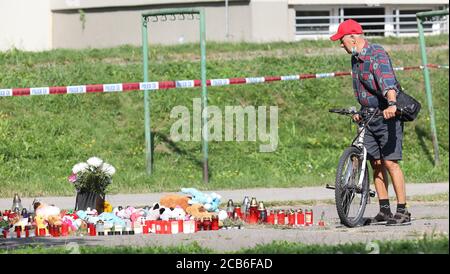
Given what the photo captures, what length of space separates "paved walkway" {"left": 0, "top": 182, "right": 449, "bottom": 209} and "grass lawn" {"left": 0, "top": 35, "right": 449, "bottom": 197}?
1.69 ft

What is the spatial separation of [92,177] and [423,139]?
1030 cm

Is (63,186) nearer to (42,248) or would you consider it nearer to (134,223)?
(134,223)

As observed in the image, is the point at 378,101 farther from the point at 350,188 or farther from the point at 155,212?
the point at 155,212

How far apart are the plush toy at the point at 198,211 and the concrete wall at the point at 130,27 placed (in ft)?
52.4

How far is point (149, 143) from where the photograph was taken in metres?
Result: 18.5

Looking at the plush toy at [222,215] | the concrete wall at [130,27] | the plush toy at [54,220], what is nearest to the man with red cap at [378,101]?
the plush toy at [222,215]

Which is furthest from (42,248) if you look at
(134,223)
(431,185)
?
(431,185)

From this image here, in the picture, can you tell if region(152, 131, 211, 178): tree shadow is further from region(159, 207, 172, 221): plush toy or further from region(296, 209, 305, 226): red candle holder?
region(159, 207, 172, 221): plush toy

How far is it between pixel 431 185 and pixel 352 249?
8486 mm

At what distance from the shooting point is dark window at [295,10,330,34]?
2950cm

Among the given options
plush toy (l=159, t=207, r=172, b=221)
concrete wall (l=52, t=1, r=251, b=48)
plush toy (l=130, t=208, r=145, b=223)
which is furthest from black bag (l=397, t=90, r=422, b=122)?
concrete wall (l=52, t=1, r=251, b=48)

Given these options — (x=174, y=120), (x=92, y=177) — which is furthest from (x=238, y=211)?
(x=174, y=120)

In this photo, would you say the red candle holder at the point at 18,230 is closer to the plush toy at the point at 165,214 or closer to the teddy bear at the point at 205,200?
the plush toy at the point at 165,214
